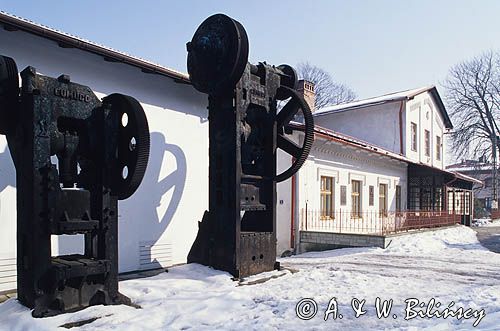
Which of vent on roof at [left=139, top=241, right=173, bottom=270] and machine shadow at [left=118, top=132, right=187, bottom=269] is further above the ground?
machine shadow at [left=118, top=132, right=187, bottom=269]

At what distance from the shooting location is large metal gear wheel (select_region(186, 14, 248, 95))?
6727 mm

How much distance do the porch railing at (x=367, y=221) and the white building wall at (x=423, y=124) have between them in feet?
19.4

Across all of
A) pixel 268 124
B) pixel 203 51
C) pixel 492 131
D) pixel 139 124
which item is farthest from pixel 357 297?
pixel 492 131

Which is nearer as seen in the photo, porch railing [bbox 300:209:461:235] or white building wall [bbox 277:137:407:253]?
white building wall [bbox 277:137:407:253]

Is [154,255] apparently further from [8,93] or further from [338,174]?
[338,174]

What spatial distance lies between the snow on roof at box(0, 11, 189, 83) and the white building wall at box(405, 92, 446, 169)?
691 inches

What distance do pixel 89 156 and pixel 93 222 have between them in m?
0.77

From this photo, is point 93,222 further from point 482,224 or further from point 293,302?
point 482,224

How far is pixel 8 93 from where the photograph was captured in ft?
15.3

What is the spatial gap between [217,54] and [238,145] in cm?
143

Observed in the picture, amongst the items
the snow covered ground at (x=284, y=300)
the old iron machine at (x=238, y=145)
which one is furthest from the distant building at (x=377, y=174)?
the snow covered ground at (x=284, y=300)

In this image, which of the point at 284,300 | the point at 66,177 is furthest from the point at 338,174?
the point at 66,177

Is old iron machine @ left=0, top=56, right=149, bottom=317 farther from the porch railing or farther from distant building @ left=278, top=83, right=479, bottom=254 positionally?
the porch railing

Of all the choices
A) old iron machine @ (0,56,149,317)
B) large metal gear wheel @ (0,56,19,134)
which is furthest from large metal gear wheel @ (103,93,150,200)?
large metal gear wheel @ (0,56,19,134)
